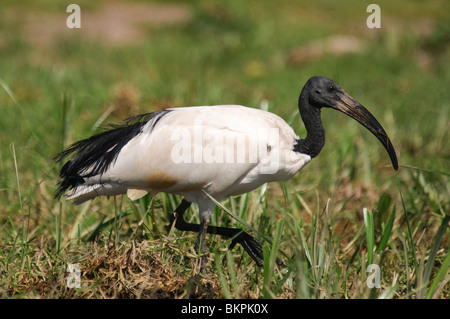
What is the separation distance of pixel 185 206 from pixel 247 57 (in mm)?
6328

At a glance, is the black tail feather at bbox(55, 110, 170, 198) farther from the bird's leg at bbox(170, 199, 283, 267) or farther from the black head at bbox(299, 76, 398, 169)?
the black head at bbox(299, 76, 398, 169)

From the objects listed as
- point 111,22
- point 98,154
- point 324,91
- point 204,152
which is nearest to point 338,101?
point 324,91

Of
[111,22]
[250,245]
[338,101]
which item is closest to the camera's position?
[338,101]

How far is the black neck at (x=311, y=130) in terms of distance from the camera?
10.6 ft

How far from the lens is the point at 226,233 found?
11.1ft

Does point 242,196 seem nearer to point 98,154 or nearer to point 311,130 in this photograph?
point 311,130

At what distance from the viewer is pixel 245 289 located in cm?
270

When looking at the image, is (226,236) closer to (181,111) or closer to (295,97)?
(181,111)

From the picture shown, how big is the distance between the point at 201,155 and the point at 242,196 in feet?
2.29

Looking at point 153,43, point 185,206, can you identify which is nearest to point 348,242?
point 185,206

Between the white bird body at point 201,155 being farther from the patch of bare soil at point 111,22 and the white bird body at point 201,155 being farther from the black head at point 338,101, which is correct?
the patch of bare soil at point 111,22

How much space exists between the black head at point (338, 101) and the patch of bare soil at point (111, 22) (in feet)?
25.7

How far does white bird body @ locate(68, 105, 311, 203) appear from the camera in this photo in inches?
120

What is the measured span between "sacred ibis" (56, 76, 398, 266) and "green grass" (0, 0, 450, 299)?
0.17 meters
